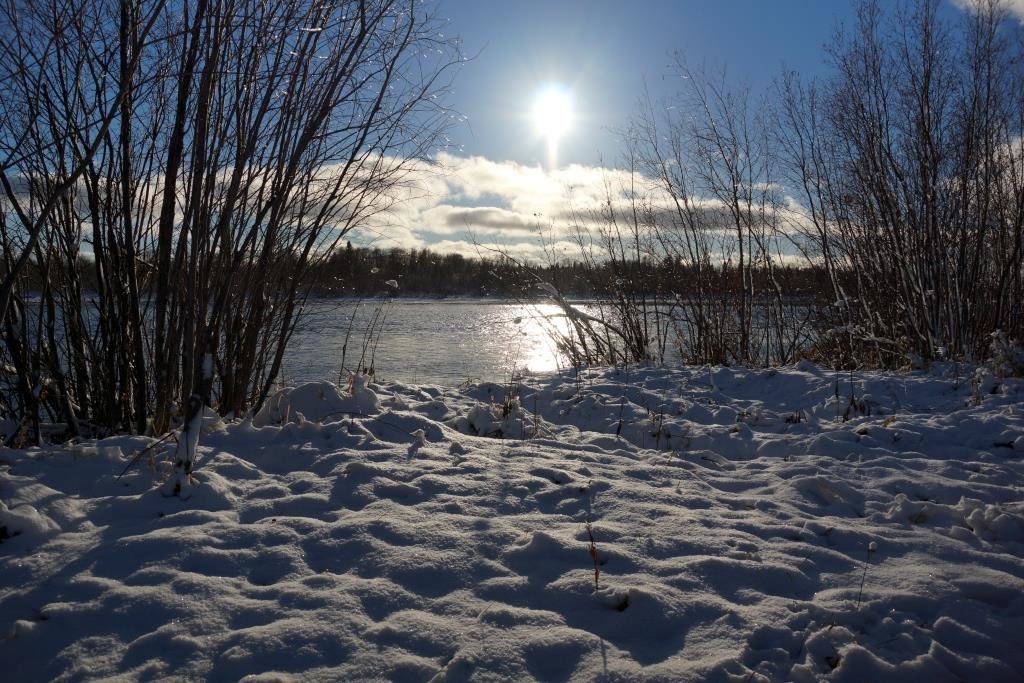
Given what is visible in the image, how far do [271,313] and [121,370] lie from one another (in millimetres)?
867

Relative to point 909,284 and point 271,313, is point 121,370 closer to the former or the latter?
point 271,313

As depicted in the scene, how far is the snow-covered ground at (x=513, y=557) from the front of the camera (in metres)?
A: 1.43

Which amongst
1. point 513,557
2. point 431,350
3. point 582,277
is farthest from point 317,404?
point 431,350

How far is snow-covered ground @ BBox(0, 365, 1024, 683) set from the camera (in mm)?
1432

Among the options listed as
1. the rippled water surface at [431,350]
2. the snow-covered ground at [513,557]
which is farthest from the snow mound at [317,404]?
the rippled water surface at [431,350]

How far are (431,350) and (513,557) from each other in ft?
25.7

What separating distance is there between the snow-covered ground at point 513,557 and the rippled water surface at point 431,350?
6.77ft

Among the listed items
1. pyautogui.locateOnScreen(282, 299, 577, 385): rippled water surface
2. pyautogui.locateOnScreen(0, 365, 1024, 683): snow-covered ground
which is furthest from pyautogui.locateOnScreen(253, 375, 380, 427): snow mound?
pyautogui.locateOnScreen(282, 299, 577, 385): rippled water surface

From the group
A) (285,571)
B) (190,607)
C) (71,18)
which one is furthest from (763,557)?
(71,18)

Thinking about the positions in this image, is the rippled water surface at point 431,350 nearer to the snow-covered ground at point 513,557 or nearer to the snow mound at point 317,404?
the snow mound at point 317,404

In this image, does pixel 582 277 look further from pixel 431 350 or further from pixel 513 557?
pixel 513 557

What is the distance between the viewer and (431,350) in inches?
379

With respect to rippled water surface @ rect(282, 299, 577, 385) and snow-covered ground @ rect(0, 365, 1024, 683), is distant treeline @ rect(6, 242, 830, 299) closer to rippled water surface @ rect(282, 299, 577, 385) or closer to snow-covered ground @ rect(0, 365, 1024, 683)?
rippled water surface @ rect(282, 299, 577, 385)

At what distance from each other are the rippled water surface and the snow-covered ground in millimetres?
2063
